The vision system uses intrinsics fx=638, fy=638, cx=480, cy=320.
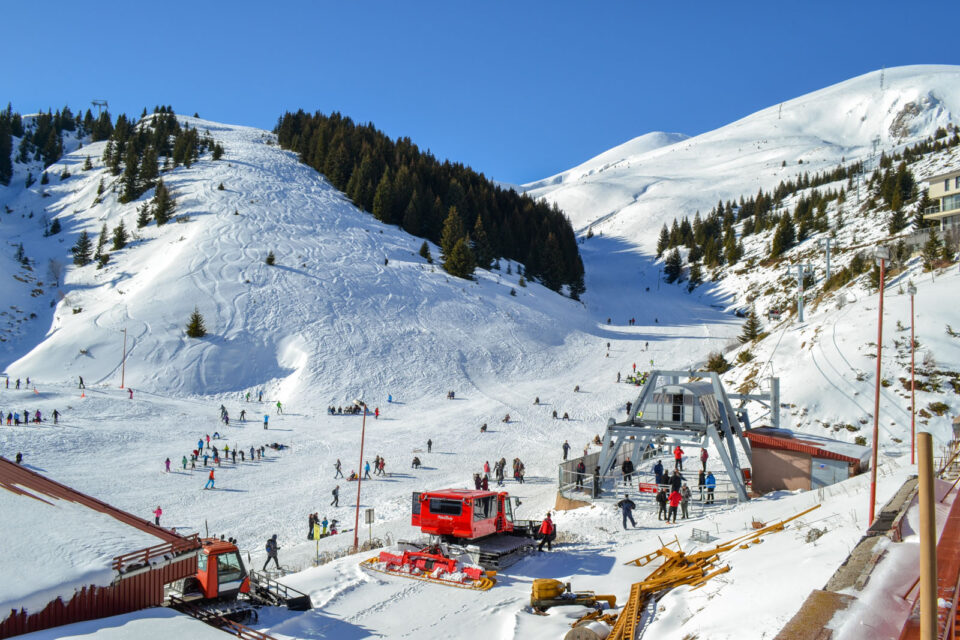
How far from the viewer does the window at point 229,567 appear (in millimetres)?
12062

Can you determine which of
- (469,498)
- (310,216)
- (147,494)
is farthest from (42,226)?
(469,498)

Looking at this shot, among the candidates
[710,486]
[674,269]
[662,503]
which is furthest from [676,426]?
[674,269]

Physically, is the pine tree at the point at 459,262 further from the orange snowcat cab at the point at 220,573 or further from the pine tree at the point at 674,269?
the orange snowcat cab at the point at 220,573

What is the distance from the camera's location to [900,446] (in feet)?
79.7

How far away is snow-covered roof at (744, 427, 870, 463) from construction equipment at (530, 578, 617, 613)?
11.0 metres

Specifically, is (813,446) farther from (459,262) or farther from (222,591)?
(459,262)

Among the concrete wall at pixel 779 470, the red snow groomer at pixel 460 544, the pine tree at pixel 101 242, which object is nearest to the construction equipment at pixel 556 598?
the red snow groomer at pixel 460 544

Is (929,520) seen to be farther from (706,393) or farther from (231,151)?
(231,151)

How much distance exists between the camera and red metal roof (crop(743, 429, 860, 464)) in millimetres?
19719

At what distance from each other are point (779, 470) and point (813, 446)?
4.25ft

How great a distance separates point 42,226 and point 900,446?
286 ft

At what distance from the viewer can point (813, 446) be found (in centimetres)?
2027

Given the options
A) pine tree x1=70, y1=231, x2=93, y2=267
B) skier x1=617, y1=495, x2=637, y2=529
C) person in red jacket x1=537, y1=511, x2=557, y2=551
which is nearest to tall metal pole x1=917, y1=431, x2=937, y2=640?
person in red jacket x1=537, y1=511, x2=557, y2=551

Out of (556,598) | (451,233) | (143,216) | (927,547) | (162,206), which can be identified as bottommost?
(556,598)
